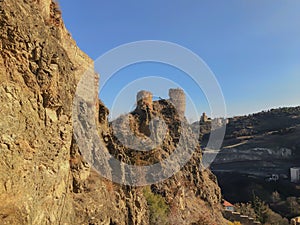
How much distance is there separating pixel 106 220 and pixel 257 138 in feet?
250

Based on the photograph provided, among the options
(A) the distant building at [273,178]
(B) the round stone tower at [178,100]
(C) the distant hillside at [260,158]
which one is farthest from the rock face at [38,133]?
(A) the distant building at [273,178]

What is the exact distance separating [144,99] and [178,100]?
19.1 ft

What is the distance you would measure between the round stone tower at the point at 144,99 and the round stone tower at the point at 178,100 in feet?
11.9

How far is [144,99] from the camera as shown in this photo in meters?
A: 19.9

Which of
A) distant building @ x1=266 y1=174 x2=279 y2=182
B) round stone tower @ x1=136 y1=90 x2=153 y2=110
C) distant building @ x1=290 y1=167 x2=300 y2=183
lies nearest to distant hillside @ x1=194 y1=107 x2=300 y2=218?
distant building @ x1=266 y1=174 x2=279 y2=182

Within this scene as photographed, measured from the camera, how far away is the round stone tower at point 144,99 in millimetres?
19578

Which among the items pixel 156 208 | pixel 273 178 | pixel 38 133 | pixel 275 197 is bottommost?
pixel 156 208

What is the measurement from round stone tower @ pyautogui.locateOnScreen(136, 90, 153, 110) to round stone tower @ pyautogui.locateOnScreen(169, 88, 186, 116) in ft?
11.9

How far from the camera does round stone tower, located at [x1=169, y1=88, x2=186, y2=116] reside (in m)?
24.0

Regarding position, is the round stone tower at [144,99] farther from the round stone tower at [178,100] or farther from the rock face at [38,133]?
the rock face at [38,133]

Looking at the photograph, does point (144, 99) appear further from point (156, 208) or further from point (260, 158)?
point (260, 158)

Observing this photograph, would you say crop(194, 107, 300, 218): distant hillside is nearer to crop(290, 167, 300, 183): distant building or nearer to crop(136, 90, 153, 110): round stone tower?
crop(290, 167, 300, 183): distant building

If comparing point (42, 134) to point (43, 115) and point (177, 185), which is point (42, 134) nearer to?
point (43, 115)

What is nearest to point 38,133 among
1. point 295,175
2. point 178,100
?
point 178,100
